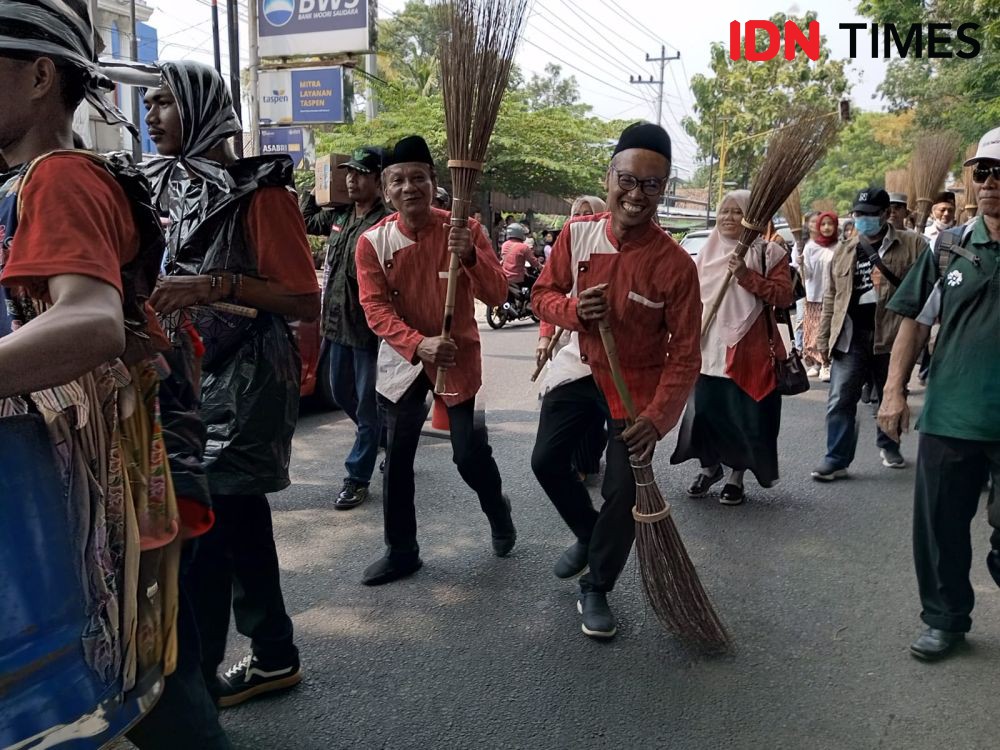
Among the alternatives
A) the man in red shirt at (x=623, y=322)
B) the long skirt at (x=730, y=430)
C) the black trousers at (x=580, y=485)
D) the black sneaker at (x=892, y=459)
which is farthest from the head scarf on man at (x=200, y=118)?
the black sneaker at (x=892, y=459)

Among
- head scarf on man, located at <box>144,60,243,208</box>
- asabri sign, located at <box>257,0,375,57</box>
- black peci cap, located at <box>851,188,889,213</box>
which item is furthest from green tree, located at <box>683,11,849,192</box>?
head scarf on man, located at <box>144,60,243,208</box>

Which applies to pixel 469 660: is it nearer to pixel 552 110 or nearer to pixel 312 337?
pixel 312 337

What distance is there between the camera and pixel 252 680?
9.11ft

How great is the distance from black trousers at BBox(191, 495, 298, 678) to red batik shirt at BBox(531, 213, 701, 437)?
1331mm

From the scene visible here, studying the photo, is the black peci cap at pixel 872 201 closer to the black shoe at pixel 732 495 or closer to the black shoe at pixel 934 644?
the black shoe at pixel 732 495

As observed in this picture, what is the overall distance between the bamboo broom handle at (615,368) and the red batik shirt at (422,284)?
2.29ft

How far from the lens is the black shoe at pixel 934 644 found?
313 centimetres

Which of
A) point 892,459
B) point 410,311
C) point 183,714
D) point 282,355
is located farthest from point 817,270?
point 183,714

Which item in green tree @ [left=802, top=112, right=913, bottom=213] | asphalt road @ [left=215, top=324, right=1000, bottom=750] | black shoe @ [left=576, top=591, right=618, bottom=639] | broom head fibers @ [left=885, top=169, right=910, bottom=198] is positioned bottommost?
asphalt road @ [left=215, top=324, right=1000, bottom=750]

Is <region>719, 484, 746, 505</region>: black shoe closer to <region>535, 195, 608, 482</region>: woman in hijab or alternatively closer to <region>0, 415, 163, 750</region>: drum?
<region>535, 195, 608, 482</region>: woman in hijab

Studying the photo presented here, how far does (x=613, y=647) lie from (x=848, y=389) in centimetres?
313

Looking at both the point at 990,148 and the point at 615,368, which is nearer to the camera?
the point at 990,148

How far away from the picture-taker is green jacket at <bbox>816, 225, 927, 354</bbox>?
5746mm

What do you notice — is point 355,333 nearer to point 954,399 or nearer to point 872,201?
point 954,399
